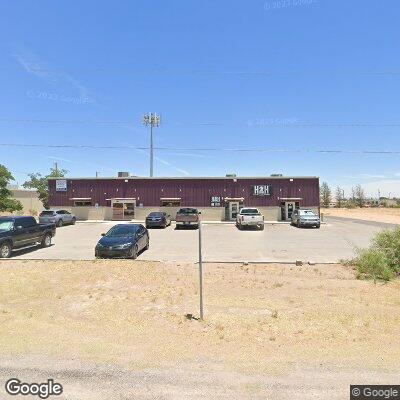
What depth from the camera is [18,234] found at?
52.5 feet

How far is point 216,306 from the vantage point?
836cm

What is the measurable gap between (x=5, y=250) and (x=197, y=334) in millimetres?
11962

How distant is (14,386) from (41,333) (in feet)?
6.83

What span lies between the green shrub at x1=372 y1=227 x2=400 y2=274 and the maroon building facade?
2374 centimetres

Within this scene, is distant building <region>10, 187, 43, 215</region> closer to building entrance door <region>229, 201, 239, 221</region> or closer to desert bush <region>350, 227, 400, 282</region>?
building entrance door <region>229, 201, 239, 221</region>

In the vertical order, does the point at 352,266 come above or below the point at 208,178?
below

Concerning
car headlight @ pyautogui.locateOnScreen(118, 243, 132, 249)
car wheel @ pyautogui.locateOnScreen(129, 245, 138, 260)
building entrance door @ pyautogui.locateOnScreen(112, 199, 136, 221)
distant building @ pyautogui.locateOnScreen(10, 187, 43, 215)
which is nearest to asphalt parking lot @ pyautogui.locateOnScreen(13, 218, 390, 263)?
car wheel @ pyautogui.locateOnScreen(129, 245, 138, 260)

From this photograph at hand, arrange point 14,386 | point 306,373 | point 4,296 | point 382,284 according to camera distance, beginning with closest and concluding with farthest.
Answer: point 14,386 → point 306,373 → point 4,296 → point 382,284

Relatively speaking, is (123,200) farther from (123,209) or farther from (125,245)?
(125,245)

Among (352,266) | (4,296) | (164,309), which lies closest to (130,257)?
(4,296)

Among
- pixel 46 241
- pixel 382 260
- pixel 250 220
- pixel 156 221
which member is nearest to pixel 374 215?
pixel 250 220

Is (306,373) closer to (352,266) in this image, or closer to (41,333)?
(41,333)

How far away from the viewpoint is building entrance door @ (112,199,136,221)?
38.3 meters

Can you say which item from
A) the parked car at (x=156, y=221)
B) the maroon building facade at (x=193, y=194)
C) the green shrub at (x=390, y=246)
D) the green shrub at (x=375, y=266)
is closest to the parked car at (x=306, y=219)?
the maroon building facade at (x=193, y=194)
